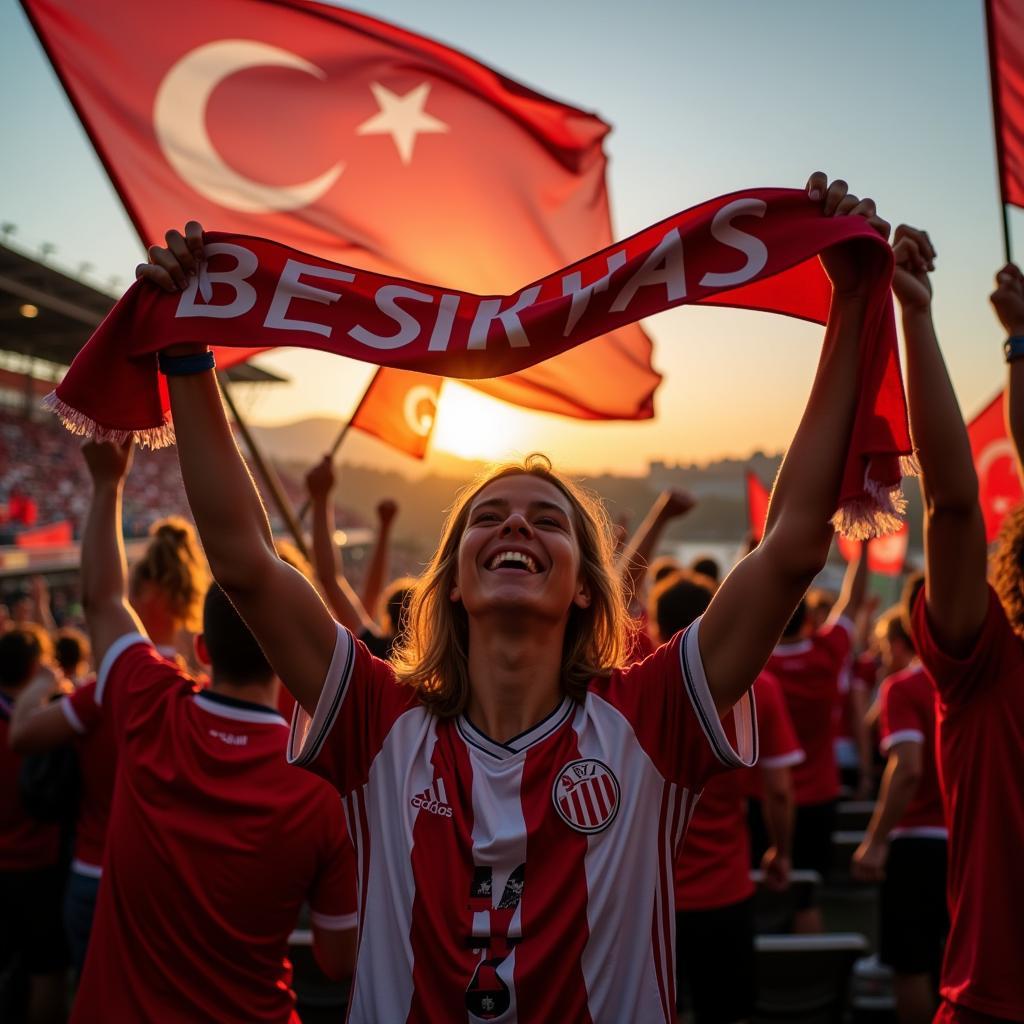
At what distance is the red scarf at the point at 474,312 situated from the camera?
1.82 m

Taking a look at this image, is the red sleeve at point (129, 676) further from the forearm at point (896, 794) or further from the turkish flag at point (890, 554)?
the turkish flag at point (890, 554)

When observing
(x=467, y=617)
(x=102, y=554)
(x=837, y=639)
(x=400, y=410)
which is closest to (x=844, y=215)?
(x=467, y=617)

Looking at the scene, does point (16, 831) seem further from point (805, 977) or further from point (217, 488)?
point (805, 977)

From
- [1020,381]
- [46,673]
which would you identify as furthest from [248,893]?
[1020,381]

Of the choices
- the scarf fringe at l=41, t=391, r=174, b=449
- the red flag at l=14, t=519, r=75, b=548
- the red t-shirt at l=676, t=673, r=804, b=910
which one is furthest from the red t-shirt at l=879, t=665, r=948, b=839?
the red flag at l=14, t=519, r=75, b=548

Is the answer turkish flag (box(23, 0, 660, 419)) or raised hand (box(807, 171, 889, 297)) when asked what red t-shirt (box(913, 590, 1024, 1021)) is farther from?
turkish flag (box(23, 0, 660, 419))

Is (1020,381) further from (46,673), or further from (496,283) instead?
(46,673)

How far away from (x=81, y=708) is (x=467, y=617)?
1.49 metres

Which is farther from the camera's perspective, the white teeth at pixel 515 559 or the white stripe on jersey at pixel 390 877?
the white teeth at pixel 515 559

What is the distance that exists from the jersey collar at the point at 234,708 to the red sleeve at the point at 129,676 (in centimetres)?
11

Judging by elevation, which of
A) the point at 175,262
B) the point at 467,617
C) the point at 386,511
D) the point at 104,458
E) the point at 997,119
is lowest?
the point at 467,617

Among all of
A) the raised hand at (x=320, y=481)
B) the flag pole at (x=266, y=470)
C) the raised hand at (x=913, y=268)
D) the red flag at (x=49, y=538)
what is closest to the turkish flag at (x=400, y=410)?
the flag pole at (x=266, y=470)

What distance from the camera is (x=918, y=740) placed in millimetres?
3666

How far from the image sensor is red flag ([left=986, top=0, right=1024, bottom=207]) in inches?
134
